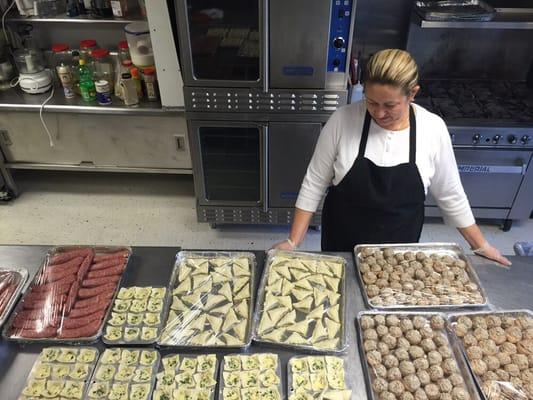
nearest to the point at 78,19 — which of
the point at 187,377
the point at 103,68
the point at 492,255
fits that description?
the point at 103,68

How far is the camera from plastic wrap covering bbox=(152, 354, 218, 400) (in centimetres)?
122

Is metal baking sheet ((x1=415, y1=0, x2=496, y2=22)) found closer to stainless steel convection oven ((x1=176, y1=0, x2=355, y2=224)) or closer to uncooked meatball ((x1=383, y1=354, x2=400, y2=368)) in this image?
stainless steel convection oven ((x1=176, y1=0, x2=355, y2=224))

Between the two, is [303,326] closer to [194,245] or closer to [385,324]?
[385,324]

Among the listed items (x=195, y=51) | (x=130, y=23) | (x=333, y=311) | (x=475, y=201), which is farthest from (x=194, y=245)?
(x=475, y=201)

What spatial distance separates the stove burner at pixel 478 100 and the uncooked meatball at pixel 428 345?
5.83 ft

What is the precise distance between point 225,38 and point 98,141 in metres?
1.33

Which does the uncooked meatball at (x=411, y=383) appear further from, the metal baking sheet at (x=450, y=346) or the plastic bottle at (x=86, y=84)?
the plastic bottle at (x=86, y=84)

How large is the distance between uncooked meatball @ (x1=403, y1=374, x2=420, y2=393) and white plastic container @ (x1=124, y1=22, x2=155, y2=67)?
247 cm

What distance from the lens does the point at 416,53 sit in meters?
3.04

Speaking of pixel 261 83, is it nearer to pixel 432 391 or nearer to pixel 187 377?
pixel 187 377

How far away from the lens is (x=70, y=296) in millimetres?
1481

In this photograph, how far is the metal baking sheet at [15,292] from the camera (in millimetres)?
1391

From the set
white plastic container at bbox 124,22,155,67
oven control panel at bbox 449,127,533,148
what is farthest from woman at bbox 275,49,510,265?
white plastic container at bbox 124,22,155,67

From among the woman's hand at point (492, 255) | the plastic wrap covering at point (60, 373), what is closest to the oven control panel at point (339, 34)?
the woman's hand at point (492, 255)
